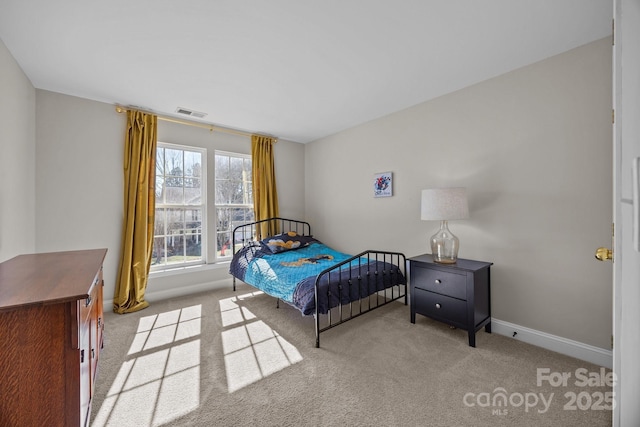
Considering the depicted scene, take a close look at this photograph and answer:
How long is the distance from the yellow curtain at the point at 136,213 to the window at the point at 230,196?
0.92m

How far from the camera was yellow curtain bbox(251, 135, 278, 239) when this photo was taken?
423 cm

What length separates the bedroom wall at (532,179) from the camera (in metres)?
2.01

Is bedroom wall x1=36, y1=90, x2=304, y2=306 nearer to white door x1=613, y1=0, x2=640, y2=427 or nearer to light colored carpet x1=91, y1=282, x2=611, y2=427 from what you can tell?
light colored carpet x1=91, y1=282, x2=611, y2=427

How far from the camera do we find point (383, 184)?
354 cm

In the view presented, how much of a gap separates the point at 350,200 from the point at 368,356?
239 centimetres

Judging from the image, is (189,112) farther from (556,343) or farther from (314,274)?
(556,343)

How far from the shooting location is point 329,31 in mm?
1899

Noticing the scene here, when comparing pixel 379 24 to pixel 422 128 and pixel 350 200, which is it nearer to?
pixel 422 128

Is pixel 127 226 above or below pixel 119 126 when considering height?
below

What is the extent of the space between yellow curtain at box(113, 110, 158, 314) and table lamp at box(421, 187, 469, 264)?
330 cm

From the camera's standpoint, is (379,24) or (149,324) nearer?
(379,24)

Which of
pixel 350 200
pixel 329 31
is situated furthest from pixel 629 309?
pixel 350 200

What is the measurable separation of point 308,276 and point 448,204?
152 centimetres

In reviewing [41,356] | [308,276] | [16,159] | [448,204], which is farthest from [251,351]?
[16,159]
